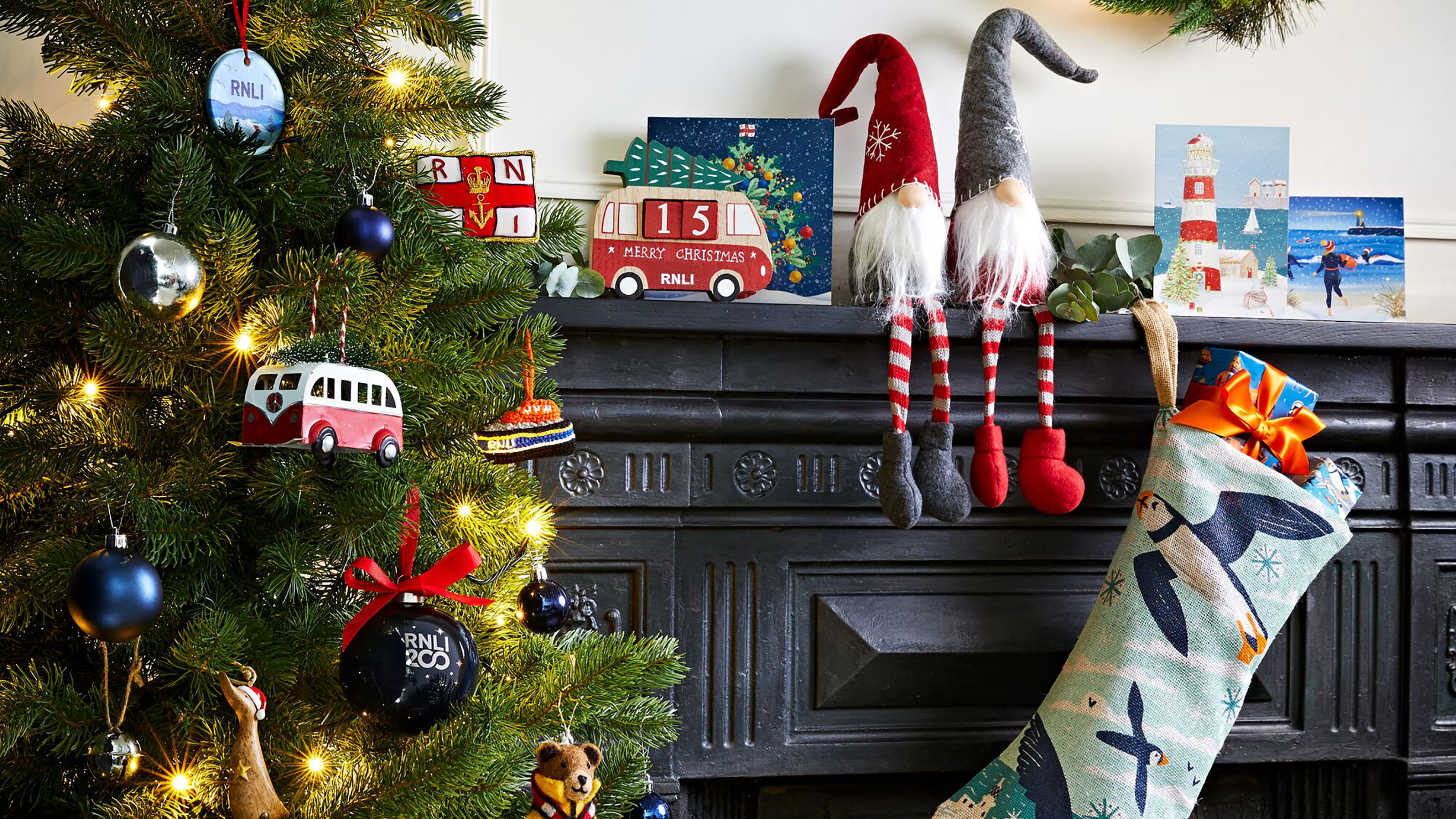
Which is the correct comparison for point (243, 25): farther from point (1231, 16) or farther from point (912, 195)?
point (1231, 16)

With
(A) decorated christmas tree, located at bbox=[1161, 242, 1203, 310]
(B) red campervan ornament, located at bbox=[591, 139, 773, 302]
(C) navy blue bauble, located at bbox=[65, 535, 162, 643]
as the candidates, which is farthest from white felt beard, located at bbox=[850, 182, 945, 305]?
(C) navy blue bauble, located at bbox=[65, 535, 162, 643]

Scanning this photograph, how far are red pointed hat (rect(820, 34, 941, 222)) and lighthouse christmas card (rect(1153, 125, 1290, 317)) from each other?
0.36m

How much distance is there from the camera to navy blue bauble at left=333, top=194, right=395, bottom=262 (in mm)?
778

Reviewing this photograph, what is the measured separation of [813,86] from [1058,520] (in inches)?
28.8

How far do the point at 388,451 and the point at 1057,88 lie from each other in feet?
3.87

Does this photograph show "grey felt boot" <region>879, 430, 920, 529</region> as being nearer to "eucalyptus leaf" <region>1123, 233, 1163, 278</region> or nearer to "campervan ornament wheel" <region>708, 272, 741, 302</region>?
"campervan ornament wheel" <region>708, 272, 741, 302</region>

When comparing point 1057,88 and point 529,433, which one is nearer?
point 529,433

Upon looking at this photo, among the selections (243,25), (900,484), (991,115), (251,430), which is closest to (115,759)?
(251,430)

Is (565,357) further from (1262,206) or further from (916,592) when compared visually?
(1262,206)

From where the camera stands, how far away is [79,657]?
87 cm

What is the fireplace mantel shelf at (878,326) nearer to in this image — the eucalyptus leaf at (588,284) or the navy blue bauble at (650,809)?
the eucalyptus leaf at (588,284)

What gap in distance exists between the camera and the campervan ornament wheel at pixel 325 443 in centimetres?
71

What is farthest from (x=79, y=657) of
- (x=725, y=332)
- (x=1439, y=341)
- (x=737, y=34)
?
(x=1439, y=341)

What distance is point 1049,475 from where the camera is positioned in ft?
4.01
